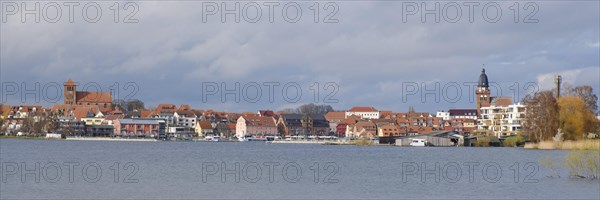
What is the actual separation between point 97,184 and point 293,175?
1189 centimetres

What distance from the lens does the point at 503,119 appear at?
135 m

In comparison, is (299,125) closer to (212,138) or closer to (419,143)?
(212,138)

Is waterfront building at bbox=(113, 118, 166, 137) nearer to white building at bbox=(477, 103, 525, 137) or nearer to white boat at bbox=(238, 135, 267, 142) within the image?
white boat at bbox=(238, 135, 267, 142)

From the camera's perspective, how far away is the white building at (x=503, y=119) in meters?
130

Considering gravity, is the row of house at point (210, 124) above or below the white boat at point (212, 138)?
above

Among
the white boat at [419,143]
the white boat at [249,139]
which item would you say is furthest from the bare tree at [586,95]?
the white boat at [249,139]

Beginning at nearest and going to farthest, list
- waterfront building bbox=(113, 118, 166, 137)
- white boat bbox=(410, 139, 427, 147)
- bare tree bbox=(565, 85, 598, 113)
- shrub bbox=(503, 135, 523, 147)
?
bare tree bbox=(565, 85, 598, 113) < shrub bbox=(503, 135, 523, 147) < white boat bbox=(410, 139, 427, 147) < waterfront building bbox=(113, 118, 166, 137)

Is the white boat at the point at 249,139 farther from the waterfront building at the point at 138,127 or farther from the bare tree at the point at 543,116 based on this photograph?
the bare tree at the point at 543,116

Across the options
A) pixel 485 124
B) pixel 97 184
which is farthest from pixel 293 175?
pixel 485 124

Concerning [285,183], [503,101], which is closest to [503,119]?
[503,101]

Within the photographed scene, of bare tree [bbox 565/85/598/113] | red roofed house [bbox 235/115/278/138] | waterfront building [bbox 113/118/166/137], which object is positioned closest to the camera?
bare tree [bbox 565/85/598/113]

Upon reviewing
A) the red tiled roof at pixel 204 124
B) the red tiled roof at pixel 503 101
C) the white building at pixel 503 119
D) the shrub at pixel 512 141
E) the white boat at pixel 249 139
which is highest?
the red tiled roof at pixel 503 101

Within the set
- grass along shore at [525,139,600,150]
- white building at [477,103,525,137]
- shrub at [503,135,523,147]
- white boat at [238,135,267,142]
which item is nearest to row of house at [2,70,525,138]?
white boat at [238,135,267,142]

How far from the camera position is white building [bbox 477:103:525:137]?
428 feet
